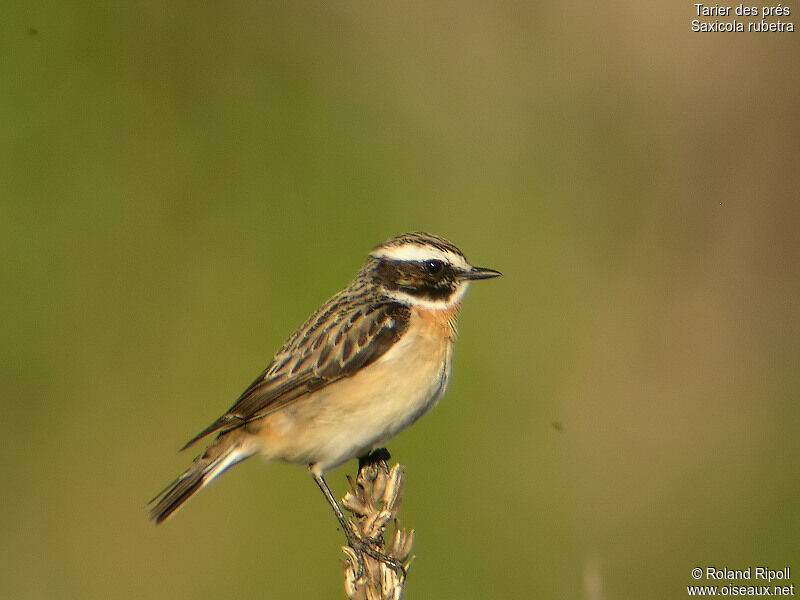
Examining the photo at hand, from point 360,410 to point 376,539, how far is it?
1243mm

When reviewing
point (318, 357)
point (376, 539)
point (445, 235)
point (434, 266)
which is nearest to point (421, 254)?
point (434, 266)

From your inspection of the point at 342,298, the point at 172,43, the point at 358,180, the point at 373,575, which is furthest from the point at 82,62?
the point at 373,575

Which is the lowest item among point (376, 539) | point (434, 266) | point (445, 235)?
point (376, 539)

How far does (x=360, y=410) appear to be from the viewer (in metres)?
5.88

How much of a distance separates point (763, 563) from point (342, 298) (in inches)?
163

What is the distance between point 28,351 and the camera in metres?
9.03

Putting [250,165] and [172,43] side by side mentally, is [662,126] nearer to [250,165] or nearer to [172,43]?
[250,165]

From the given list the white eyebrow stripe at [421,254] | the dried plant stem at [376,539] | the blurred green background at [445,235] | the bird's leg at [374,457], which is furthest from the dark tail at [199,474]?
the blurred green background at [445,235]

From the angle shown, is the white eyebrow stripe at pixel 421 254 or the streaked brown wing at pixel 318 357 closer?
the streaked brown wing at pixel 318 357

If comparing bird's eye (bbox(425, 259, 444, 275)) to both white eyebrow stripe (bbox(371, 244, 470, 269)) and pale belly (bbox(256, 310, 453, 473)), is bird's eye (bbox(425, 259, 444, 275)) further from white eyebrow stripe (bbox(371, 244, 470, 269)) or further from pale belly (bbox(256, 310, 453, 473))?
pale belly (bbox(256, 310, 453, 473))

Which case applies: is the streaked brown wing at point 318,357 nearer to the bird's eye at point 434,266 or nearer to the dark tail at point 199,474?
the dark tail at point 199,474

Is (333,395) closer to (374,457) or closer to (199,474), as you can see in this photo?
(374,457)

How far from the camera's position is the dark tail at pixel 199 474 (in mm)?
5781

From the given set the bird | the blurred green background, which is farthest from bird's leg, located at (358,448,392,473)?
the blurred green background
